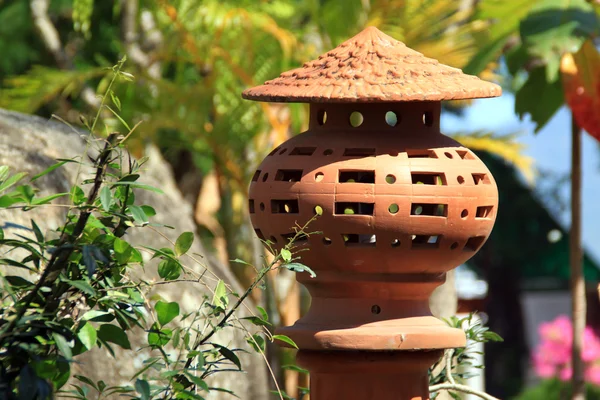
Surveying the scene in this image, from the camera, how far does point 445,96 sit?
209 cm

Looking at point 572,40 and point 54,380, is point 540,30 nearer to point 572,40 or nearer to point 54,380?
point 572,40

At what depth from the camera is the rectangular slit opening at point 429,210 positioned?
2.10 meters

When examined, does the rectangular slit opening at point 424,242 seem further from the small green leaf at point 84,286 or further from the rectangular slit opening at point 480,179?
the small green leaf at point 84,286

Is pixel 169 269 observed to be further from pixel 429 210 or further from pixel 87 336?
pixel 429 210

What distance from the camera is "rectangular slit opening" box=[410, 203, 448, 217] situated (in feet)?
6.89

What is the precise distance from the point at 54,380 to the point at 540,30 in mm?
2264

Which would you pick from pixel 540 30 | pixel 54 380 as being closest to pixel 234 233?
pixel 540 30

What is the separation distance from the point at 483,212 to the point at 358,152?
33cm

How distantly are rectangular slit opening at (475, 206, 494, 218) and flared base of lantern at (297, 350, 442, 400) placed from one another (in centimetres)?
33

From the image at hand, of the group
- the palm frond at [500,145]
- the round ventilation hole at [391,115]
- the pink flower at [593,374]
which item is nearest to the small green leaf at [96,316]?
the round ventilation hole at [391,115]

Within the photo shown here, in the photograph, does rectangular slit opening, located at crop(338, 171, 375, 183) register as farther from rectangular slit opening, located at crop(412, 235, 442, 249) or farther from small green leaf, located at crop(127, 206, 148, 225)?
small green leaf, located at crop(127, 206, 148, 225)

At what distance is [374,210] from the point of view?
6.78 feet

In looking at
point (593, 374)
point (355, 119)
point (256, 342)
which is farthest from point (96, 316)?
point (593, 374)

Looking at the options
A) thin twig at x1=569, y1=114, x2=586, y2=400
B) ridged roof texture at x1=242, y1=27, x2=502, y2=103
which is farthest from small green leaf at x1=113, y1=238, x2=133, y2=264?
thin twig at x1=569, y1=114, x2=586, y2=400
